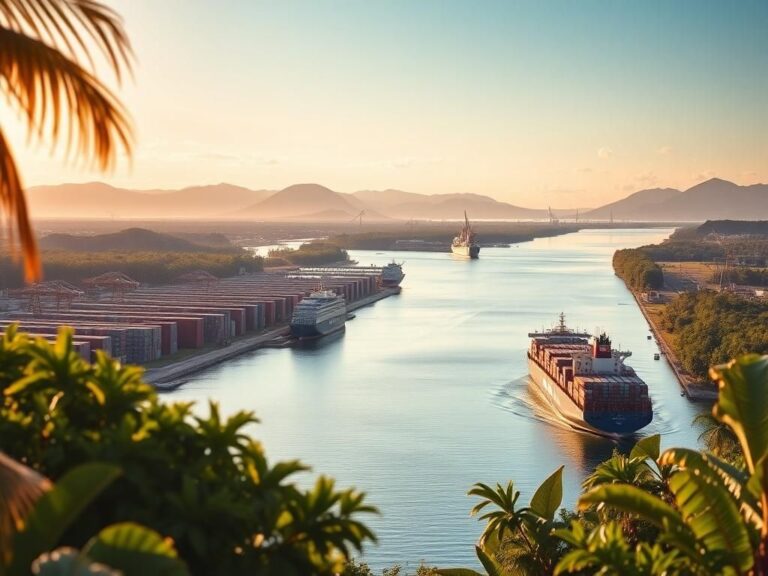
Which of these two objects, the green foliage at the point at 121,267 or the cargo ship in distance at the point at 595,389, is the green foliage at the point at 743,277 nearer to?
the green foliage at the point at 121,267

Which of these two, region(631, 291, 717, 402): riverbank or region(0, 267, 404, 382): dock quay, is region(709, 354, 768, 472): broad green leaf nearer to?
region(0, 267, 404, 382): dock quay

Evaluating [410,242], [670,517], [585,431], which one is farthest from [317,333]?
[410,242]

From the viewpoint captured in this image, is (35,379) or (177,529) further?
(35,379)

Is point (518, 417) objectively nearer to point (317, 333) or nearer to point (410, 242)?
point (317, 333)

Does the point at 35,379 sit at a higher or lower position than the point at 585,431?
higher

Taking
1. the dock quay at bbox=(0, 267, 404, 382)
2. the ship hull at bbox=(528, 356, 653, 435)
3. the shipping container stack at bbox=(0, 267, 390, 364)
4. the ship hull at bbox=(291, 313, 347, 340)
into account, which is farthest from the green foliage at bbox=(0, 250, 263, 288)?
the ship hull at bbox=(528, 356, 653, 435)

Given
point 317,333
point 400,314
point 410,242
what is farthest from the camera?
point 410,242

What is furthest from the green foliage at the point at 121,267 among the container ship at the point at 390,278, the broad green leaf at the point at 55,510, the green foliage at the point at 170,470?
the broad green leaf at the point at 55,510

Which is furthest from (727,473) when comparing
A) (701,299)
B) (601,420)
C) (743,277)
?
(743,277)
